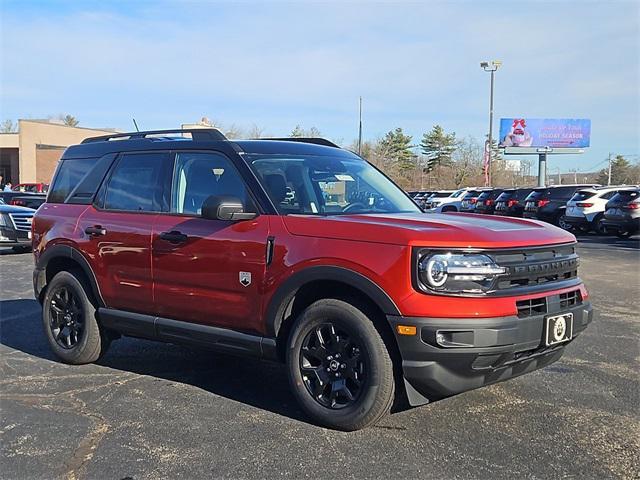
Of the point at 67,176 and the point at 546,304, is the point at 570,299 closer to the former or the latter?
the point at 546,304

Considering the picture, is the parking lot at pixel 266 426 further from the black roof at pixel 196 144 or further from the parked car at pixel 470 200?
the parked car at pixel 470 200

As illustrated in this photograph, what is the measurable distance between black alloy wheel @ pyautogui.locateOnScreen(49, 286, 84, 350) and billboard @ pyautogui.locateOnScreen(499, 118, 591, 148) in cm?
5306

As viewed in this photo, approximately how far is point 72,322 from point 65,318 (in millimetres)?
109

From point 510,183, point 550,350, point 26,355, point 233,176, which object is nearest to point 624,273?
point 550,350

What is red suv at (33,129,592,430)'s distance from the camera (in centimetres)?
362

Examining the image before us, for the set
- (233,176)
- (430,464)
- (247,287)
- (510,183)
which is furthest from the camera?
(510,183)

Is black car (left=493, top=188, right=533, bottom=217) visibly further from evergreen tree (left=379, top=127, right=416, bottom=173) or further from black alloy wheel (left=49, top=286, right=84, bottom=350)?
evergreen tree (left=379, top=127, right=416, bottom=173)

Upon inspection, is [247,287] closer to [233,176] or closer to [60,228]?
[233,176]

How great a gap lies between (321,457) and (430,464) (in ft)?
1.94

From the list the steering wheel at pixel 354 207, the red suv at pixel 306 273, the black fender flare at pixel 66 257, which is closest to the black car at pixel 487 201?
the red suv at pixel 306 273

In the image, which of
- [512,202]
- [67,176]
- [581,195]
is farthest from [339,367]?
[512,202]

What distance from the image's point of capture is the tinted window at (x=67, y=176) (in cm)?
576

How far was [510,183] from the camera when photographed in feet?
269

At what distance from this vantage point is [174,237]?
4.67 metres
